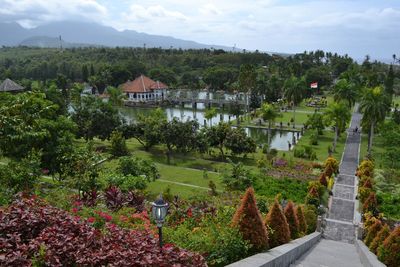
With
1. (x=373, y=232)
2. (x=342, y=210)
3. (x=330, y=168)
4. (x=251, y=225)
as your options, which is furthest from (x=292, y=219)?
(x=330, y=168)

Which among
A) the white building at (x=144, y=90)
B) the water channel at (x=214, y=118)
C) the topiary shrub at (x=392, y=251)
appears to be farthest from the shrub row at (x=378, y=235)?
the white building at (x=144, y=90)

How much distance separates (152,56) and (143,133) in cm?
8222

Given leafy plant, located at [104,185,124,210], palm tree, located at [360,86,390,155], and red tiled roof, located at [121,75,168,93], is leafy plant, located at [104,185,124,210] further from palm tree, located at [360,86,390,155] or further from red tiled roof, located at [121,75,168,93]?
red tiled roof, located at [121,75,168,93]

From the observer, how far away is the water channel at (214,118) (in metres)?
44.6

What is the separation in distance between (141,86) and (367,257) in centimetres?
6618

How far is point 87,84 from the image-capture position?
90.3m

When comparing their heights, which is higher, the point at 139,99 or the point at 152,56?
the point at 152,56

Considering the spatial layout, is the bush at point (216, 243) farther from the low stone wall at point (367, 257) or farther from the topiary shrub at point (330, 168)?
the topiary shrub at point (330, 168)

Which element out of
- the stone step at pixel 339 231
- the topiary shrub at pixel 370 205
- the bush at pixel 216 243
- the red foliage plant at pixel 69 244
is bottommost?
the stone step at pixel 339 231

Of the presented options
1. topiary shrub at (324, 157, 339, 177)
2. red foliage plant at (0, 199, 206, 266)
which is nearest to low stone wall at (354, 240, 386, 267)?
red foliage plant at (0, 199, 206, 266)

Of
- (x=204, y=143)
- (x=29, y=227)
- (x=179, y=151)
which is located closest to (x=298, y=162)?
(x=204, y=143)

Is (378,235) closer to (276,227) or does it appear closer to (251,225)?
(276,227)

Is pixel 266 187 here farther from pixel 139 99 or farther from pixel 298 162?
pixel 139 99

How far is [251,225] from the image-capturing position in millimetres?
9922
